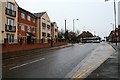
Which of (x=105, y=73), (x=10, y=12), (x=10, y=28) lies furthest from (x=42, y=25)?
(x=105, y=73)

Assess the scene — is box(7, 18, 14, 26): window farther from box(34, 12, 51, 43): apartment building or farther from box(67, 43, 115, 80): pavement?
box(67, 43, 115, 80): pavement

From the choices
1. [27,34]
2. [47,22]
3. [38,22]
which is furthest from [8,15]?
[47,22]

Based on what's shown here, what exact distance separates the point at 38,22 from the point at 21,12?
13410 mm

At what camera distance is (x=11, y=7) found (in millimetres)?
42719

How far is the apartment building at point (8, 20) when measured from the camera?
1518 inches

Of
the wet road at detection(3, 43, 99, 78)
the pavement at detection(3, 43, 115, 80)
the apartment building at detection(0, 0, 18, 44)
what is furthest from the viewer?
the apartment building at detection(0, 0, 18, 44)

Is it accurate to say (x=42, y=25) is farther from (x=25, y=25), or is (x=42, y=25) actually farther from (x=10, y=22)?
(x=10, y=22)

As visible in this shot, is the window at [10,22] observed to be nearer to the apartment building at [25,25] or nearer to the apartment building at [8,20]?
the apartment building at [8,20]

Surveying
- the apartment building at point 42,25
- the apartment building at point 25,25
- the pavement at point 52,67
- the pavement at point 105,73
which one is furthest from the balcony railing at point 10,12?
the pavement at point 105,73

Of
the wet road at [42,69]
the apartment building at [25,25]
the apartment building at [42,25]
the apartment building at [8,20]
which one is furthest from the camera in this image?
the apartment building at [42,25]

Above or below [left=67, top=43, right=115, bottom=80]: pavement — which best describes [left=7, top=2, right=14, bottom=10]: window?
above

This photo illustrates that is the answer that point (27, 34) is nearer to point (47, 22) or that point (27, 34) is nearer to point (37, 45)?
point (37, 45)

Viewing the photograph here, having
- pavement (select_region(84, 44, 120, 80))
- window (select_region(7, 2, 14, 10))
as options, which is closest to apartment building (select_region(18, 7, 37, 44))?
window (select_region(7, 2, 14, 10))

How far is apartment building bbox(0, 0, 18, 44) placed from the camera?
38553mm
